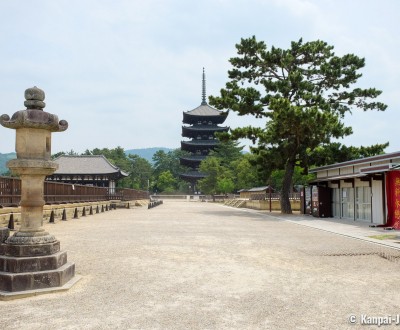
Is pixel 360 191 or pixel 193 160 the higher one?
pixel 193 160

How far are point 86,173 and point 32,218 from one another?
42534 millimetres

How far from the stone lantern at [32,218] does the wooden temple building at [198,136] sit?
68416 millimetres

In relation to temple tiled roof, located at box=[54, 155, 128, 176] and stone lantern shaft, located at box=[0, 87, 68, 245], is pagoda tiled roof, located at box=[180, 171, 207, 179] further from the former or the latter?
stone lantern shaft, located at box=[0, 87, 68, 245]

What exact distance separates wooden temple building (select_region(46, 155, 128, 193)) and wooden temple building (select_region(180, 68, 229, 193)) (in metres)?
29.0

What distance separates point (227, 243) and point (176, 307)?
6233mm

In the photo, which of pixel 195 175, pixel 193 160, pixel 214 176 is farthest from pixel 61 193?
pixel 193 160

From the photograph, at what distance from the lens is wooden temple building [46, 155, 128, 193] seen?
47.1 metres

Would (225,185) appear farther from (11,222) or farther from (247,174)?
(11,222)

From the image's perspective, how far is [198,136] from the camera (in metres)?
79.9

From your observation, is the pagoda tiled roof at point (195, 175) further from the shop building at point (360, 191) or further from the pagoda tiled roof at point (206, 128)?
the shop building at point (360, 191)

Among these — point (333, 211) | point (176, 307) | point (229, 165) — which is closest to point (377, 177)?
point (333, 211)

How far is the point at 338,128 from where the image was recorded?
81.9 feet

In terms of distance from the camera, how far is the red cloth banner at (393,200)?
1606 cm

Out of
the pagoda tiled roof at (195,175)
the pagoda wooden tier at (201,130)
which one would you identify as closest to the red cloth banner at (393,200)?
the pagoda tiled roof at (195,175)
